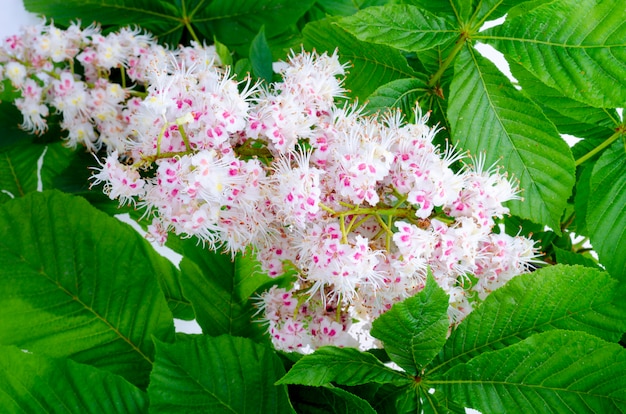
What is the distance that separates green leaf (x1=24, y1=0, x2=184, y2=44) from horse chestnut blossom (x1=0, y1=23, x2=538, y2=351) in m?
0.35

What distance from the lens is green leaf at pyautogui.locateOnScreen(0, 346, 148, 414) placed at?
0.54 meters

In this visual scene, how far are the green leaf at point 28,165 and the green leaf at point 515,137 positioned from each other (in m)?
0.54

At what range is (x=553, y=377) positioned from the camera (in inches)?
20.0

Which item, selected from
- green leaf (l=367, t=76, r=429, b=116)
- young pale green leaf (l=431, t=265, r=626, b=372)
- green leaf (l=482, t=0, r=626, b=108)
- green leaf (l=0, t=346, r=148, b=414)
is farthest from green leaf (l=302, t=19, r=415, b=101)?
green leaf (l=0, t=346, r=148, b=414)

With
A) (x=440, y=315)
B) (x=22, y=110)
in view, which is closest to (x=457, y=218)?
(x=440, y=315)

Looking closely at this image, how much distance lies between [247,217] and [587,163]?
0.43 metres

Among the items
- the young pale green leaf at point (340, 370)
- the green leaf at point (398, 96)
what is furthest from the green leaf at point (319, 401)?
the green leaf at point (398, 96)

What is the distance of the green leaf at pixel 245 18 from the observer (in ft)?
3.02

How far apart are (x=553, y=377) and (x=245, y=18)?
0.64m

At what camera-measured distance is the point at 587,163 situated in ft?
2.50

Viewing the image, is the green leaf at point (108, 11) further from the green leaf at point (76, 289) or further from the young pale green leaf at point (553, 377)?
the young pale green leaf at point (553, 377)

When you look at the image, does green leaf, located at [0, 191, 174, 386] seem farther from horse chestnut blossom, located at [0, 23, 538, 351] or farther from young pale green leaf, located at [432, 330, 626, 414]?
young pale green leaf, located at [432, 330, 626, 414]

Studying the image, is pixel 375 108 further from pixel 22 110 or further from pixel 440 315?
pixel 22 110

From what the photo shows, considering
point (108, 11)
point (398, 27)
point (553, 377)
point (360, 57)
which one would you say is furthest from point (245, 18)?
point (553, 377)
